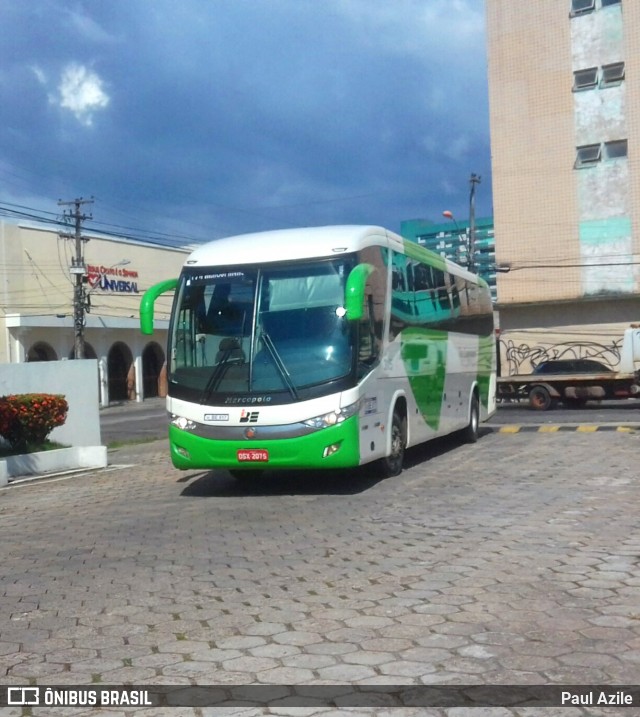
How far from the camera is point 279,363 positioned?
11523 millimetres

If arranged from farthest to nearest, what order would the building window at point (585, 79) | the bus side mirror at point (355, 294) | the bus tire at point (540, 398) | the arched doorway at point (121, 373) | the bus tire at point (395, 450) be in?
the arched doorway at point (121, 373) < the building window at point (585, 79) < the bus tire at point (540, 398) < the bus tire at point (395, 450) < the bus side mirror at point (355, 294)

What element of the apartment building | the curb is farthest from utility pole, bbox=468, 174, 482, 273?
the curb

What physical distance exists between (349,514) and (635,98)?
33.1 m

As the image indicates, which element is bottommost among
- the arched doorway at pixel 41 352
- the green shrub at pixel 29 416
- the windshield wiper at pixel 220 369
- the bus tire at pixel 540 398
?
the bus tire at pixel 540 398

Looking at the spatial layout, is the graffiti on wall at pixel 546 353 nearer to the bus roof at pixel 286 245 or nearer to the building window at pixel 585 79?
the building window at pixel 585 79

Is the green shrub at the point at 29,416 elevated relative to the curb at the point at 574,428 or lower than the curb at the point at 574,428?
elevated

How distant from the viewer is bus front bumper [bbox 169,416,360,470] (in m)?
11.4

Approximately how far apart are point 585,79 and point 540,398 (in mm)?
16122

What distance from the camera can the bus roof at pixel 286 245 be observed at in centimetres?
1201

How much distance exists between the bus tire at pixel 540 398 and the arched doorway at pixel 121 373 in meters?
32.4

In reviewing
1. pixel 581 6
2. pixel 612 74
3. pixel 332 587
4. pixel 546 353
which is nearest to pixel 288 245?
pixel 332 587

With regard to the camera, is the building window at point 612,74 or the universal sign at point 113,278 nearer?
the building window at point 612,74

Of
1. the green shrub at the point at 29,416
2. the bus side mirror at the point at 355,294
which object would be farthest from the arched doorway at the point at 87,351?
the bus side mirror at the point at 355,294

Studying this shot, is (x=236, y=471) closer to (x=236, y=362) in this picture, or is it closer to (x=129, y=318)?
(x=236, y=362)
